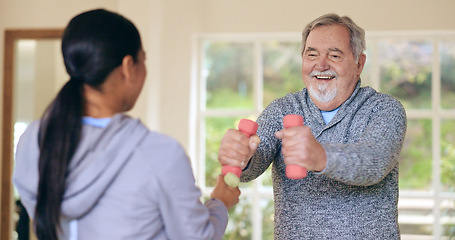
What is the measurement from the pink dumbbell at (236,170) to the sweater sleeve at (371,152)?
22 cm

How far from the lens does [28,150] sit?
138cm

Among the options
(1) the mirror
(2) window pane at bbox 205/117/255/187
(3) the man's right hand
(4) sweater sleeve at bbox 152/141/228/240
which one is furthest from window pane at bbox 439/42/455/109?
(4) sweater sleeve at bbox 152/141/228/240

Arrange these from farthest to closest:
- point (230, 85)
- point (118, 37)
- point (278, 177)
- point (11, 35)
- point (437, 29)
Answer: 1. point (11, 35)
2. point (230, 85)
3. point (437, 29)
4. point (278, 177)
5. point (118, 37)

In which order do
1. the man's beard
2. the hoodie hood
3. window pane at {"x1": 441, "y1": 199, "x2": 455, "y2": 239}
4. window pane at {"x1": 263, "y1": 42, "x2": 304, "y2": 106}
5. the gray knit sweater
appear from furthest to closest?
1. window pane at {"x1": 263, "y1": 42, "x2": 304, "y2": 106}
2. window pane at {"x1": 441, "y1": 199, "x2": 455, "y2": 239}
3. the man's beard
4. the gray knit sweater
5. the hoodie hood

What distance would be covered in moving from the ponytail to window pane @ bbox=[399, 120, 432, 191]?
3.51 meters

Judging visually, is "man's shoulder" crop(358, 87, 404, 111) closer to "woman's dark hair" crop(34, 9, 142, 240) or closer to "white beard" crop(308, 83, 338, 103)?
"white beard" crop(308, 83, 338, 103)

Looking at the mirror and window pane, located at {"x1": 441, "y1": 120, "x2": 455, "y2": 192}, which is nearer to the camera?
window pane, located at {"x1": 441, "y1": 120, "x2": 455, "y2": 192}

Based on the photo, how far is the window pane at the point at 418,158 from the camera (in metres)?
4.45

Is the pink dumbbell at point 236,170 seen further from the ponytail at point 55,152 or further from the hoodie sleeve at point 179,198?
the ponytail at point 55,152

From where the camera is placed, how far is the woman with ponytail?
1.33 metres

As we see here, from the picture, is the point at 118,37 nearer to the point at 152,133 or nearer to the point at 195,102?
the point at 152,133

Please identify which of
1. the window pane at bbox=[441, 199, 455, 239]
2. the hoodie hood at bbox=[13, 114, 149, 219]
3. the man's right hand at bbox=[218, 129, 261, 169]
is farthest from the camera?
the window pane at bbox=[441, 199, 455, 239]

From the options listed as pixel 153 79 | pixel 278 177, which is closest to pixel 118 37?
pixel 278 177

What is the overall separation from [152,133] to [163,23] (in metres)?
Result: 3.23
